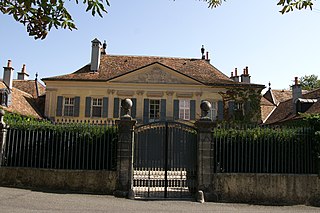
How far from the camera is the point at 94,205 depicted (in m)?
8.32

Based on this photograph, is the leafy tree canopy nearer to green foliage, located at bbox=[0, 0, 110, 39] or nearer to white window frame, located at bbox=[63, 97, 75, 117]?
green foliage, located at bbox=[0, 0, 110, 39]

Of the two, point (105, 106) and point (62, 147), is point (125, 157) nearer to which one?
point (62, 147)

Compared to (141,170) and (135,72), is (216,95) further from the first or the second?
(141,170)

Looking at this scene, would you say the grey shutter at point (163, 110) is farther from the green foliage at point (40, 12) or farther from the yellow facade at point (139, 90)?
the green foliage at point (40, 12)

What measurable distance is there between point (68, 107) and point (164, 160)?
16828 millimetres

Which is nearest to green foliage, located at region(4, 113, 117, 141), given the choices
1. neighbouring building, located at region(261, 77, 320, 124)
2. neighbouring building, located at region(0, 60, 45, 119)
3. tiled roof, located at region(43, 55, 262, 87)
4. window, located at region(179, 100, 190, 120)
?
neighbouring building, located at region(0, 60, 45, 119)

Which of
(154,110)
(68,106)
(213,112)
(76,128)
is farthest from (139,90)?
(76,128)

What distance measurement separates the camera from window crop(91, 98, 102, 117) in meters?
25.1

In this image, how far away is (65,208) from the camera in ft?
25.3

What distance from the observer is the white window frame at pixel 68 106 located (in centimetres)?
2504

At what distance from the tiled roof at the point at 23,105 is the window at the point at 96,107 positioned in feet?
13.8

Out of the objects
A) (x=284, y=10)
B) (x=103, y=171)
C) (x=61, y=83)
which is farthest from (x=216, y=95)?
(x=284, y=10)

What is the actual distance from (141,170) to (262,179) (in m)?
3.85

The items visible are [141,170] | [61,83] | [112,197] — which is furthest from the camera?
[61,83]
